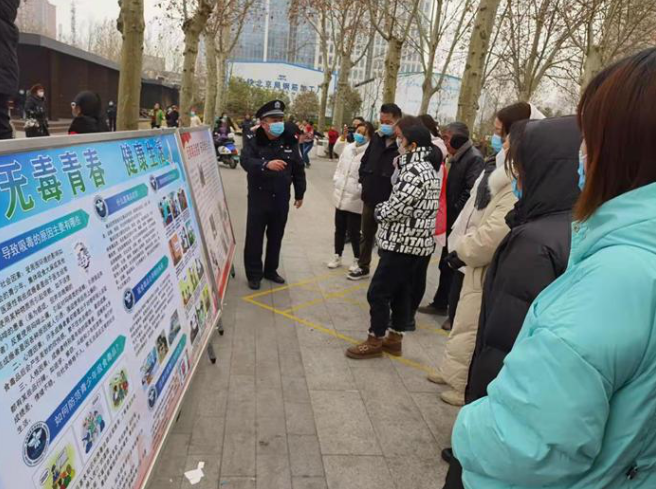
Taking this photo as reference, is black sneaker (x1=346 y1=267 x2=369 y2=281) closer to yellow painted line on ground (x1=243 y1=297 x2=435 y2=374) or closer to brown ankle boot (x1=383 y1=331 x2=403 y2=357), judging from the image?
yellow painted line on ground (x1=243 y1=297 x2=435 y2=374)

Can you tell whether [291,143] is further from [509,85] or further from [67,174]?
[509,85]

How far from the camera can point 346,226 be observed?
6.24m

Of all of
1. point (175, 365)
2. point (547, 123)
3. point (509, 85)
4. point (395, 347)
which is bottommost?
point (395, 347)

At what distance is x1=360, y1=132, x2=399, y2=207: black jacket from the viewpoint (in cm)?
529

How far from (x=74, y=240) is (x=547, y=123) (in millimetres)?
1619

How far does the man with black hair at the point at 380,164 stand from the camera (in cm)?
527

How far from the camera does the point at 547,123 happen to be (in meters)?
1.76

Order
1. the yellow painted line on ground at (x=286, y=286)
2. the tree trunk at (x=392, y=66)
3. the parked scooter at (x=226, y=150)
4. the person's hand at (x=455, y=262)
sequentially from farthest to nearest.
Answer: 1. the parked scooter at (x=226, y=150)
2. the tree trunk at (x=392, y=66)
3. the yellow painted line on ground at (x=286, y=286)
4. the person's hand at (x=455, y=262)

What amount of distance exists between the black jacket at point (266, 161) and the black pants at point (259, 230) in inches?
3.4

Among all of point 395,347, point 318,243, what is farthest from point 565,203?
point 318,243

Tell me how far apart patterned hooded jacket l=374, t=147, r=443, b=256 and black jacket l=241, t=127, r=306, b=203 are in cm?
169

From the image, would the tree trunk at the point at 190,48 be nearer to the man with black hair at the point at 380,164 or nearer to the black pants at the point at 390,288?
the man with black hair at the point at 380,164

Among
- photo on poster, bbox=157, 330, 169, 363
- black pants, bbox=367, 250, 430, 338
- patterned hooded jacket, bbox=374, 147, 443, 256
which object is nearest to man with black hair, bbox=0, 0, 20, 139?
photo on poster, bbox=157, 330, 169, 363

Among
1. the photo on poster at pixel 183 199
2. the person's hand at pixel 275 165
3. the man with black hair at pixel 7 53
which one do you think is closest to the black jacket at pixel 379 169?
the person's hand at pixel 275 165
